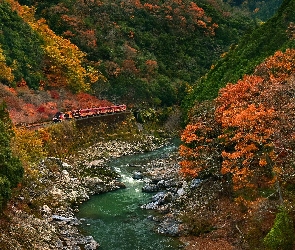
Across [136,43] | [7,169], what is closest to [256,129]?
[7,169]

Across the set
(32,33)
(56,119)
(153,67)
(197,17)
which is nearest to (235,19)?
(197,17)

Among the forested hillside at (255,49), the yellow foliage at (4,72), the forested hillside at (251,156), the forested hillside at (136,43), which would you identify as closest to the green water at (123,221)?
the forested hillside at (251,156)

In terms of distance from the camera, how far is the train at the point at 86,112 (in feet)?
148

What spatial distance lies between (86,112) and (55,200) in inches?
855

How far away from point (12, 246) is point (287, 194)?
44.4 ft

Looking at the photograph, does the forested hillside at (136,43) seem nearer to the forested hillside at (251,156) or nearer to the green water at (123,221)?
the green water at (123,221)

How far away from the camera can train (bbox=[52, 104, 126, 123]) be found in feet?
148

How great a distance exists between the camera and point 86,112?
4978 cm

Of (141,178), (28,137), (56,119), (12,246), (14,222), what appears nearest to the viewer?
(12,246)

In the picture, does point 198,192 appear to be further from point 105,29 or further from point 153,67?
point 105,29

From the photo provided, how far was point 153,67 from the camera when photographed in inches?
2778

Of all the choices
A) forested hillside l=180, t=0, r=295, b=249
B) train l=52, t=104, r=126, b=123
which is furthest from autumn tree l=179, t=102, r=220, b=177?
train l=52, t=104, r=126, b=123

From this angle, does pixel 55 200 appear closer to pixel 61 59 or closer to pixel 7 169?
pixel 7 169

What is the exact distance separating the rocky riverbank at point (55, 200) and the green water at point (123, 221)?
74cm
